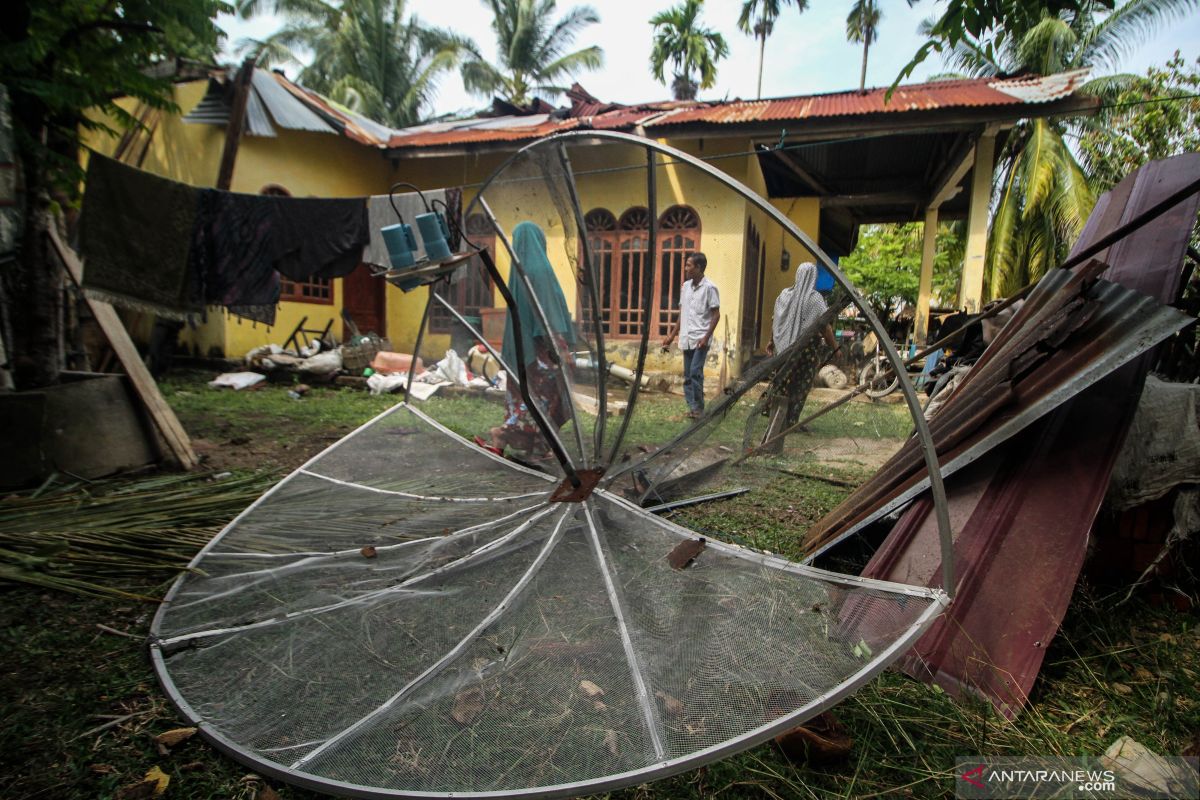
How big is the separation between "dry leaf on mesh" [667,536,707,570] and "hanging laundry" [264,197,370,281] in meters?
5.01

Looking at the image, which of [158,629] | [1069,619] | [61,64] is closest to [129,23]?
[61,64]

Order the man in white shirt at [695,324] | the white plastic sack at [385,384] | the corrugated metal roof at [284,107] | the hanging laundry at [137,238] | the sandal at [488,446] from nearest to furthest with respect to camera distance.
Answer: the man in white shirt at [695,324] < the sandal at [488,446] < the hanging laundry at [137,238] < the white plastic sack at [385,384] < the corrugated metal roof at [284,107]

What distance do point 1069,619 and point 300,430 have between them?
5581mm

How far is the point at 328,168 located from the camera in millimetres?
9508

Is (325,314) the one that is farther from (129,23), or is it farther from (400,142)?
(129,23)

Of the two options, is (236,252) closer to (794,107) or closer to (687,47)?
(794,107)

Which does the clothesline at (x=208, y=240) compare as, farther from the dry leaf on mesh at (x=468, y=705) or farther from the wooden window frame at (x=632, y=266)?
the dry leaf on mesh at (x=468, y=705)

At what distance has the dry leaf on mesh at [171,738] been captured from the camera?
158cm

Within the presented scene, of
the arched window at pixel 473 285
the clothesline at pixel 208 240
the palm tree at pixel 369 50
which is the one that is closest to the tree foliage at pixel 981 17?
the arched window at pixel 473 285

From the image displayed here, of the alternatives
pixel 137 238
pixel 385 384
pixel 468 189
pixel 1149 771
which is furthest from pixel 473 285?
pixel 468 189

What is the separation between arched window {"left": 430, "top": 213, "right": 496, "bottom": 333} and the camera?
321cm

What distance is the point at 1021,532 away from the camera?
2.03 metres

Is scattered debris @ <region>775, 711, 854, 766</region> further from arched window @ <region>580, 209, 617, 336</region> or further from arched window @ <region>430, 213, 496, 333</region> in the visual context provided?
arched window @ <region>430, 213, 496, 333</region>
